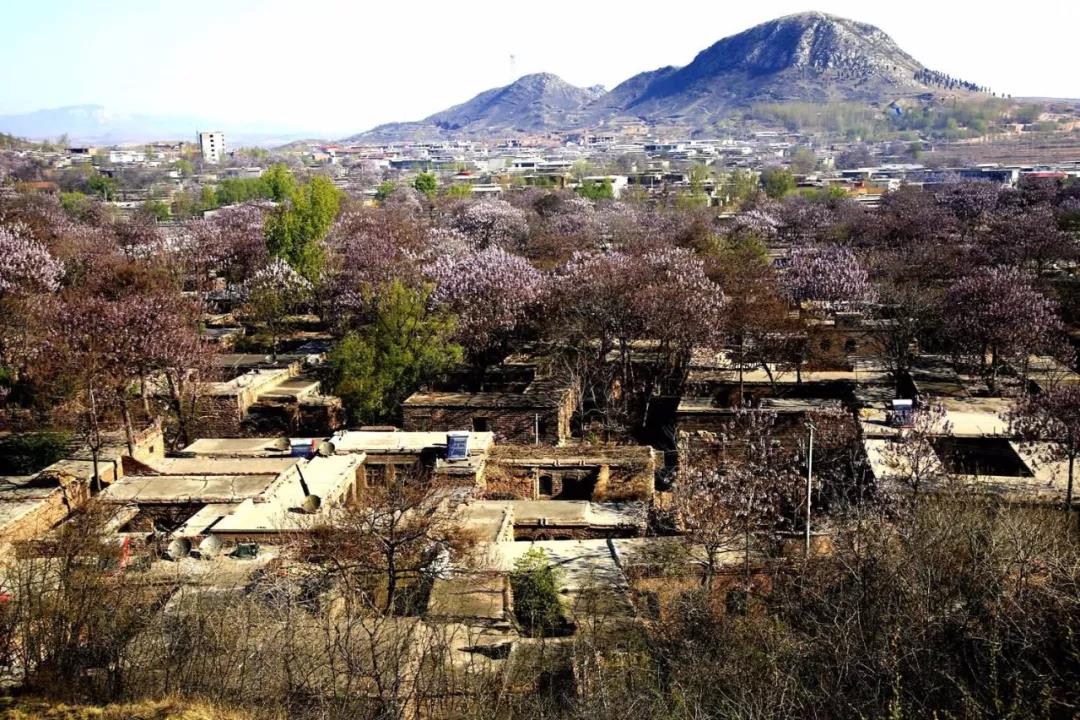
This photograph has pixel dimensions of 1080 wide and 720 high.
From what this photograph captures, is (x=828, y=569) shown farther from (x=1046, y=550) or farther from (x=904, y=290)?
(x=904, y=290)

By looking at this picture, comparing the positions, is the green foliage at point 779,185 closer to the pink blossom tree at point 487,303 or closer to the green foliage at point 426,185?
the green foliage at point 426,185

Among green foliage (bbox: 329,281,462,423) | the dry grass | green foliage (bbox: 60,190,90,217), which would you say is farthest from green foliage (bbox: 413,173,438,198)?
the dry grass

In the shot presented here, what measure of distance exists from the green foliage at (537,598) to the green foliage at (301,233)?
90.3 feet

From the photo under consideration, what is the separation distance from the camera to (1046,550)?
11977 mm

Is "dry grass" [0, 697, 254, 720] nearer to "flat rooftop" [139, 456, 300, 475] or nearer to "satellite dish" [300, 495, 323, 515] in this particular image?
"satellite dish" [300, 495, 323, 515]

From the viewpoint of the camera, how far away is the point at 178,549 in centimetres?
1441

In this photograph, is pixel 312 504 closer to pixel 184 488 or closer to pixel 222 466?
pixel 184 488

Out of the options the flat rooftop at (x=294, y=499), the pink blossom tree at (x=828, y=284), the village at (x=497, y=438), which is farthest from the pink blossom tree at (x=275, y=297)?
the pink blossom tree at (x=828, y=284)

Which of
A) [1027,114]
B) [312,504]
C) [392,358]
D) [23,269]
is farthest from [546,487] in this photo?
[1027,114]

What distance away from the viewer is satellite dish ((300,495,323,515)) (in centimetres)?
1589

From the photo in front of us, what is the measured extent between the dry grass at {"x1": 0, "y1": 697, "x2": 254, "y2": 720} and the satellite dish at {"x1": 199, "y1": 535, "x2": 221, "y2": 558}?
550cm

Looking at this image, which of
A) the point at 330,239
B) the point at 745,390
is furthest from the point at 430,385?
the point at 330,239

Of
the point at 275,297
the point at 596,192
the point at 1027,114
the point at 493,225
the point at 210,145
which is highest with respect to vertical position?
the point at 1027,114

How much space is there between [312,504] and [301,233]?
2745 cm
